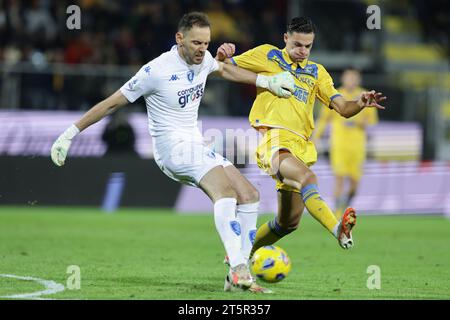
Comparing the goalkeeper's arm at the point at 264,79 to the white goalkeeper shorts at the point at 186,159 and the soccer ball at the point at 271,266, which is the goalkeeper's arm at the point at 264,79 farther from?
the soccer ball at the point at 271,266

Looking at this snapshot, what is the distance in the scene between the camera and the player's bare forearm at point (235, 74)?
856 cm

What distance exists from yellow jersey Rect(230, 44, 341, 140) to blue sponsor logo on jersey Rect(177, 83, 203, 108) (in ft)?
2.95

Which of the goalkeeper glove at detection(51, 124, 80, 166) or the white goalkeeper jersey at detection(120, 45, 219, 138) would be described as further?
the white goalkeeper jersey at detection(120, 45, 219, 138)

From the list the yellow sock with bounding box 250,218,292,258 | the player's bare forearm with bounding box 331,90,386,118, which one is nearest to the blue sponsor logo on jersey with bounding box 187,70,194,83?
the player's bare forearm with bounding box 331,90,386,118

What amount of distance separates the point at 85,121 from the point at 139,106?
10072 millimetres

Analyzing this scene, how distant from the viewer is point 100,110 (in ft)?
25.1

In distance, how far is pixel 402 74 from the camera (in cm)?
2273

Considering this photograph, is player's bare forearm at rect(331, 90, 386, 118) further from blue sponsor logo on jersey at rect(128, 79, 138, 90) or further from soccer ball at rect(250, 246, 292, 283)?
blue sponsor logo on jersey at rect(128, 79, 138, 90)

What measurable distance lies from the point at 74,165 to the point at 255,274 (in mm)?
9257

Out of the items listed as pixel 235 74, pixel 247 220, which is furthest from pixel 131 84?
pixel 247 220

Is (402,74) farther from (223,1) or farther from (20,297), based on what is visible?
(20,297)

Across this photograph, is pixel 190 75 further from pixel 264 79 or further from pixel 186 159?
pixel 264 79

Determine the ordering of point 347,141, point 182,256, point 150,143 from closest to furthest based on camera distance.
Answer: point 182,256
point 347,141
point 150,143

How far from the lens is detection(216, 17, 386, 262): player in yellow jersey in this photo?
8.47m
